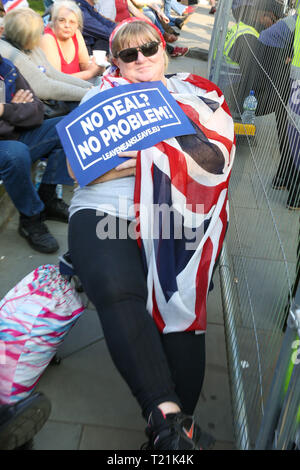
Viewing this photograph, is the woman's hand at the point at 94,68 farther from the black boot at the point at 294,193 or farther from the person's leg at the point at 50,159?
the black boot at the point at 294,193

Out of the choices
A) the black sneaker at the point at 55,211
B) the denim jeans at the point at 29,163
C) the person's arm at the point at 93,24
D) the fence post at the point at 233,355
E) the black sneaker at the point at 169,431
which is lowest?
the black sneaker at the point at 55,211

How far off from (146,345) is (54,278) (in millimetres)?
668

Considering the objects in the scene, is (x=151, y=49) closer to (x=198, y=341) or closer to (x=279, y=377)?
(x=198, y=341)

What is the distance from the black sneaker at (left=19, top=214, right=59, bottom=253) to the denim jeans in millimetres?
80

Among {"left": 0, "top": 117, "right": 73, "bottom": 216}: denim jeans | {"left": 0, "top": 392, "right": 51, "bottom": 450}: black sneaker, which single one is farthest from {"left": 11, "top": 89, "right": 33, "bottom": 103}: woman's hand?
{"left": 0, "top": 392, "right": 51, "bottom": 450}: black sneaker

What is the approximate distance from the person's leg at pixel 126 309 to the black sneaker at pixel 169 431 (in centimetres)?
5

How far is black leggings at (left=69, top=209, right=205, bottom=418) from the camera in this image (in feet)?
5.90

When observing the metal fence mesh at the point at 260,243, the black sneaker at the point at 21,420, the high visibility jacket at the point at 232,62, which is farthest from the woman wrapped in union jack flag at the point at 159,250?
the high visibility jacket at the point at 232,62

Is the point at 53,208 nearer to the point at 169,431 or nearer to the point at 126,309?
the point at 126,309

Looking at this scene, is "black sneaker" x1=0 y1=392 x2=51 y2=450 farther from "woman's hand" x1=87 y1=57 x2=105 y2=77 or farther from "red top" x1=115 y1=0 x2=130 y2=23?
"red top" x1=115 y1=0 x2=130 y2=23

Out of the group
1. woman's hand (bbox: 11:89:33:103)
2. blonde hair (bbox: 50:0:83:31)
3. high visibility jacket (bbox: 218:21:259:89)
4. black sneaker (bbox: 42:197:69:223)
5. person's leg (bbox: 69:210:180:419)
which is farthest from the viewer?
blonde hair (bbox: 50:0:83:31)

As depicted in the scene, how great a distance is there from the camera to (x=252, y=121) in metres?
2.80

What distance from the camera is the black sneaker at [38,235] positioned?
333 cm

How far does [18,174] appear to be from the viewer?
3.12 m
